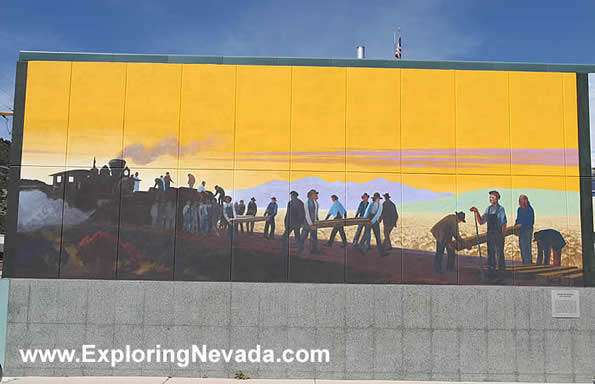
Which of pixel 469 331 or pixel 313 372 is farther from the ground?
pixel 469 331

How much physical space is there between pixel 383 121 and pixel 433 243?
3020mm

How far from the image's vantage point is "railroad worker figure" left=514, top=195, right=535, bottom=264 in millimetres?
10852

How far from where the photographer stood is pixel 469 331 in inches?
417

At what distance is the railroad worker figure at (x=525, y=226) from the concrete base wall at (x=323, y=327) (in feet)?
2.77

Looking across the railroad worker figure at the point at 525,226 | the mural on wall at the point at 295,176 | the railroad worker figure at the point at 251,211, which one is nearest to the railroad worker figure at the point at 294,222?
the mural on wall at the point at 295,176

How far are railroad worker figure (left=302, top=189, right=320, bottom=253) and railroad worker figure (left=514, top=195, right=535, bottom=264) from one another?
457cm

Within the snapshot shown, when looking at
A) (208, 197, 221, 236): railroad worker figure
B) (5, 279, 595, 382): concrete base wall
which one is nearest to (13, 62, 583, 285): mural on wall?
(208, 197, 221, 236): railroad worker figure

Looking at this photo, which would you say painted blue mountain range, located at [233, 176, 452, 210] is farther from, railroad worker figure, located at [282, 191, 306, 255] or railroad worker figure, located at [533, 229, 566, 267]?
railroad worker figure, located at [533, 229, 566, 267]

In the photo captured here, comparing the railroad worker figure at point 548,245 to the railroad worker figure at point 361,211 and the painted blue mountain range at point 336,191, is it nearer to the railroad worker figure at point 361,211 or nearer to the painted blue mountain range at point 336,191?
the painted blue mountain range at point 336,191

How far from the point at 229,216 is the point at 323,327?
10.7 ft

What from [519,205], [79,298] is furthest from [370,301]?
[79,298]

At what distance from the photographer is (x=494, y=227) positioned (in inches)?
428

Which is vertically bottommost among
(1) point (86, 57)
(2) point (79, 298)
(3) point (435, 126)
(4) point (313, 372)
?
(4) point (313, 372)

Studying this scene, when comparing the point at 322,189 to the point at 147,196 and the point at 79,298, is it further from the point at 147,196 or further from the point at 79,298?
the point at 79,298
